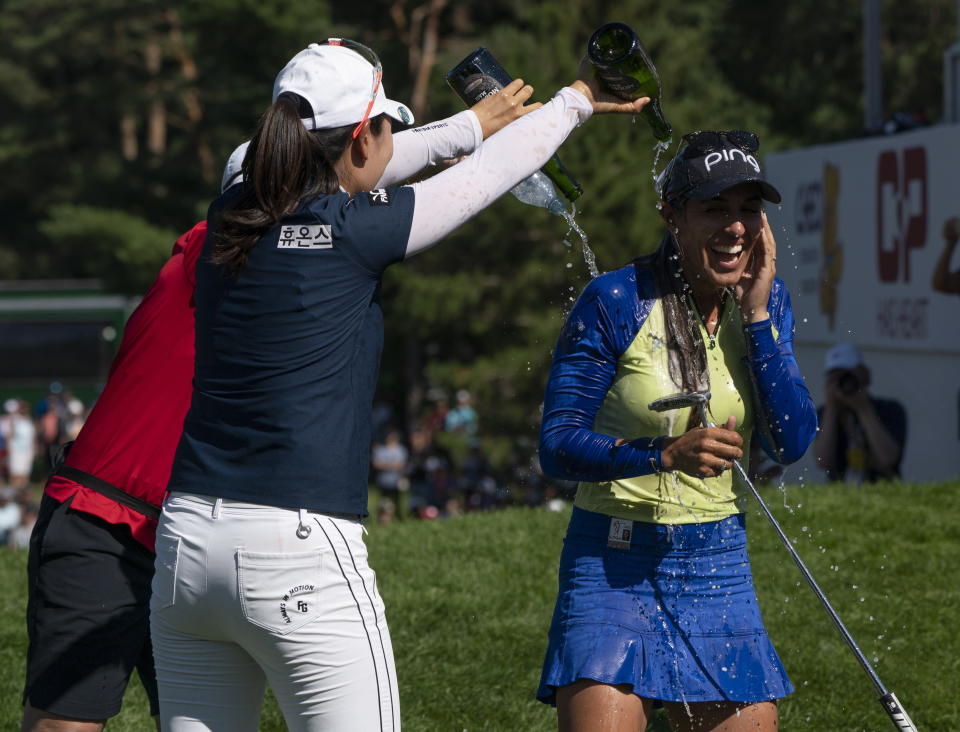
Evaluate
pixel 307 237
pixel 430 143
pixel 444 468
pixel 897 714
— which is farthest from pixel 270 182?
pixel 444 468

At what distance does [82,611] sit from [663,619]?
1.47m

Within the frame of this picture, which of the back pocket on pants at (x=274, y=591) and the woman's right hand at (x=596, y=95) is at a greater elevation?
the woman's right hand at (x=596, y=95)

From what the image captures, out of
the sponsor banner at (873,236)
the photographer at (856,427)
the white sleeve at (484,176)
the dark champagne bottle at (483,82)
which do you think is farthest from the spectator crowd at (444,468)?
the white sleeve at (484,176)

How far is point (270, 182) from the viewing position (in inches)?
106

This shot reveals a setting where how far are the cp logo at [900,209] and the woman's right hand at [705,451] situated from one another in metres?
8.93

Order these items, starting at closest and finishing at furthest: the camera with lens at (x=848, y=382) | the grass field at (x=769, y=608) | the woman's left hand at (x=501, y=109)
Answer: the woman's left hand at (x=501, y=109) < the grass field at (x=769, y=608) < the camera with lens at (x=848, y=382)

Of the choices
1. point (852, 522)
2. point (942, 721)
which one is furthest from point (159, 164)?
point (942, 721)

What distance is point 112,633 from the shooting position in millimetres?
3539

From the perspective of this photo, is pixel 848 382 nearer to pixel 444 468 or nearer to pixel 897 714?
pixel 897 714

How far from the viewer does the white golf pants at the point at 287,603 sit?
8.58ft

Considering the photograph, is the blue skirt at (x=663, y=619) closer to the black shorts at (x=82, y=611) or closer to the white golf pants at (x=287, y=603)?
the white golf pants at (x=287, y=603)

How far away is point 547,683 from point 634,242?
76.7 feet

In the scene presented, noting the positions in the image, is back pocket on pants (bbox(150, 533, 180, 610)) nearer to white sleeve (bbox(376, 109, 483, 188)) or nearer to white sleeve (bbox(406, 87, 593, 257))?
white sleeve (bbox(406, 87, 593, 257))

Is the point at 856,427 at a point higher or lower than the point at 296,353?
lower
